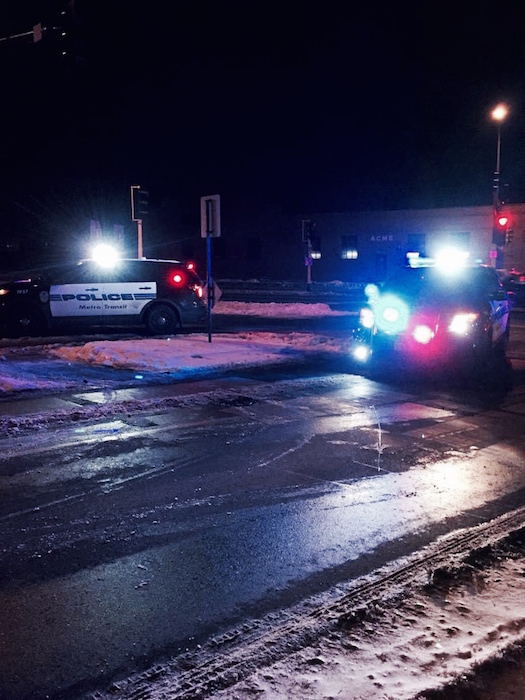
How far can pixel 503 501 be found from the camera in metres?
5.55

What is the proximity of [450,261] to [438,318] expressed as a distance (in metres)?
2.30

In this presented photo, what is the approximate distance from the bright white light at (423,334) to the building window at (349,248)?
1502 inches

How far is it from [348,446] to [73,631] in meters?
4.01

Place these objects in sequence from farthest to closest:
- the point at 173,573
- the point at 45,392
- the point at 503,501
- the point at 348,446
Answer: the point at 45,392, the point at 348,446, the point at 503,501, the point at 173,573

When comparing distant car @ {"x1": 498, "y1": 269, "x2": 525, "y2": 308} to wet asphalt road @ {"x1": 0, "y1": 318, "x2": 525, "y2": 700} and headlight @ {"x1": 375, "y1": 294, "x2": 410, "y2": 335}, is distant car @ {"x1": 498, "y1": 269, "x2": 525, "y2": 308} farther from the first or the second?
wet asphalt road @ {"x1": 0, "y1": 318, "x2": 525, "y2": 700}

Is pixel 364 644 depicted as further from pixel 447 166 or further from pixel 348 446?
pixel 447 166

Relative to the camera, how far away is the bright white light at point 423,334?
1087 centimetres

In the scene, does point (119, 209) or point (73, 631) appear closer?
point (73, 631)

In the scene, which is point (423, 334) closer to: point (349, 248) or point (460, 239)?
point (460, 239)

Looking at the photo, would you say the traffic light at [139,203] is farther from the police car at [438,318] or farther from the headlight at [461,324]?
the headlight at [461,324]

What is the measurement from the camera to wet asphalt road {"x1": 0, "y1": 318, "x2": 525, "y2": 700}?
3.62 m

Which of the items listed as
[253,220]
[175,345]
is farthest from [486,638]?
[253,220]

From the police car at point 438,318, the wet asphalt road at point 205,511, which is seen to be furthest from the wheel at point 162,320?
the wet asphalt road at point 205,511

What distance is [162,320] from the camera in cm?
1691
